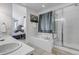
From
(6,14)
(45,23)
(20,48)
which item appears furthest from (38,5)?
(20,48)

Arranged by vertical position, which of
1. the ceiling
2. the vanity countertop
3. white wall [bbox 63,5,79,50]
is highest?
the ceiling

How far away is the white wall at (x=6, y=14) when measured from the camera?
1.34m

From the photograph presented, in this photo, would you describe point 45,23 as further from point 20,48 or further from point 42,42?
point 20,48

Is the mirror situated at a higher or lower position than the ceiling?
lower

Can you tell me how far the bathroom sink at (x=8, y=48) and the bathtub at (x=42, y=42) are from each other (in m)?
0.23

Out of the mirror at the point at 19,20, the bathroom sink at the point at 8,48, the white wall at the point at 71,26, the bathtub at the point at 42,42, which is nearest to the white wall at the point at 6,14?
the mirror at the point at 19,20

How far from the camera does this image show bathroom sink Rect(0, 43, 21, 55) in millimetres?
1249

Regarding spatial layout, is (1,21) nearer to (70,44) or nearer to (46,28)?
(46,28)

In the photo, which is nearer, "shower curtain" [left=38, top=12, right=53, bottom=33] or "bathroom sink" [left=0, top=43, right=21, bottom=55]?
"bathroom sink" [left=0, top=43, right=21, bottom=55]

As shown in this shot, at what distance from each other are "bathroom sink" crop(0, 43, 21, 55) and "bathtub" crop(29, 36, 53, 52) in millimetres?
227

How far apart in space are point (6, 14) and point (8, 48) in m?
0.53

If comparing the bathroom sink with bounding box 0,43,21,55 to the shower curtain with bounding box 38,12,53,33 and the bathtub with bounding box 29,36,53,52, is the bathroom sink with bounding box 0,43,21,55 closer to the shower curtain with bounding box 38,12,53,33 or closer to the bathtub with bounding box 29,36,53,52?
the bathtub with bounding box 29,36,53,52

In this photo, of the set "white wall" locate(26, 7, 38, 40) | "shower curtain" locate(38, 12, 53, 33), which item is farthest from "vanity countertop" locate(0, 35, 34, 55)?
"shower curtain" locate(38, 12, 53, 33)

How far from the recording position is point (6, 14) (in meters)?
1.37
